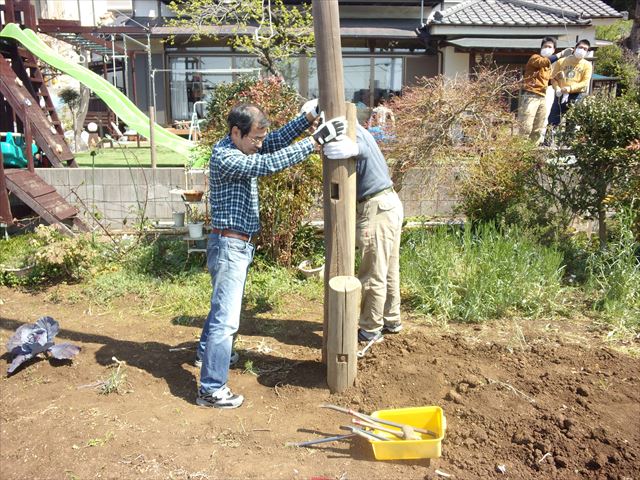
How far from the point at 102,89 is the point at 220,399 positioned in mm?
9777

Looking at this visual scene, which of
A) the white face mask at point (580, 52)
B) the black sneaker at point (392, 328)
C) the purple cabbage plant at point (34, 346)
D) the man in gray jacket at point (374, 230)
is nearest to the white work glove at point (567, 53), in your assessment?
the white face mask at point (580, 52)

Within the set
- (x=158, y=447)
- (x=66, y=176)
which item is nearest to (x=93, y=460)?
(x=158, y=447)

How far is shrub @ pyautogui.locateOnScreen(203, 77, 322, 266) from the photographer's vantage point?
5.58 meters

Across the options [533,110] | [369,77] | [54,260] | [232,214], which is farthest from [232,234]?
[369,77]

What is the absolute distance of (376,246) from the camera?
4.20 m

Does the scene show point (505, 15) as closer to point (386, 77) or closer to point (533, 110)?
point (386, 77)

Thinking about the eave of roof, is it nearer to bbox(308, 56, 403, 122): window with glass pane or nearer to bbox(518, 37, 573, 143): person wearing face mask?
bbox(308, 56, 403, 122): window with glass pane

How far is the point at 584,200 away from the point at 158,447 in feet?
16.2

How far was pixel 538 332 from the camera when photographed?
453cm

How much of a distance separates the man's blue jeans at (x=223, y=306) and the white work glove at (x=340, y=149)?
0.80 metres

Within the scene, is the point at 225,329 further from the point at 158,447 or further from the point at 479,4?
the point at 479,4

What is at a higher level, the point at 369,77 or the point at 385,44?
the point at 385,44

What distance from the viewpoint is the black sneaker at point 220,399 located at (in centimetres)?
349

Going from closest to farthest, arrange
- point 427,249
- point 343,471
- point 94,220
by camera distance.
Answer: point 343,471 < point 427,249 < point 94,220
